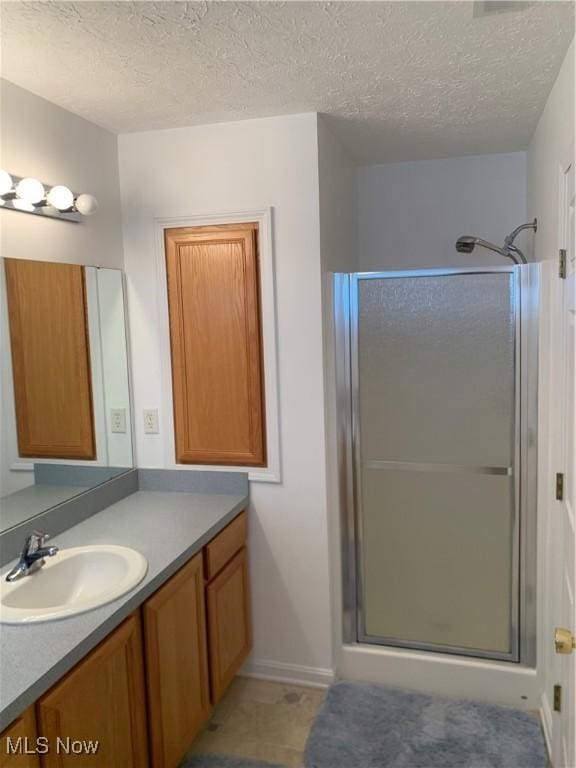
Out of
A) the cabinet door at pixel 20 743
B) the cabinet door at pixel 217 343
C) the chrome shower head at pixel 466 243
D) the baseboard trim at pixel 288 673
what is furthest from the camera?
the chrome shower head at pixel 466 243

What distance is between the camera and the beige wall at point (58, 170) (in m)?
1.96

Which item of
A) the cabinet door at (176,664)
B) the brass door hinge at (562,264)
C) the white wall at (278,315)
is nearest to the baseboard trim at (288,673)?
the white wall at (278,315)

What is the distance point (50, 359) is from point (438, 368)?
149cm

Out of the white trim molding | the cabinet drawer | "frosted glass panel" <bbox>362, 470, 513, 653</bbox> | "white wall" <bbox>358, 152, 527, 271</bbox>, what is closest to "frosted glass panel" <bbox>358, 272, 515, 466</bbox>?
"frosted glass panel" <bbox>362, 470, 513, 653</bbox>

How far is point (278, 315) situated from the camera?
96.7 inches

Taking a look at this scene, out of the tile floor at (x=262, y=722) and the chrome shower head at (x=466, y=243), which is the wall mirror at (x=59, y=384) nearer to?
the tile floor at (x=262, y=722)

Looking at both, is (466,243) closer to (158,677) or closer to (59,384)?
→ (59,384)

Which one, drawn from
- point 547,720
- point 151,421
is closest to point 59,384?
point 151,421

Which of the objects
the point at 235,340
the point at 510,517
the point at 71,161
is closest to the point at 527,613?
the point at 510,517

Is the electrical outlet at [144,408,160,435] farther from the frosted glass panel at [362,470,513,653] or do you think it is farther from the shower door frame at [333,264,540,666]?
the frosted glass panel at [362,470,513,653]

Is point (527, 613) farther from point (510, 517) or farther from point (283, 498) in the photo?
point (283, 498)

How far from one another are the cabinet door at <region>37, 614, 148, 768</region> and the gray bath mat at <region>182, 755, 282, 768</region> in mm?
409

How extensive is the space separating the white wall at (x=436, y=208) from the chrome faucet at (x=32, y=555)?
2134 millimetres

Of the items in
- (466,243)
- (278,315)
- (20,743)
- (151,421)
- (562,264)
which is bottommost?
(20,743)
